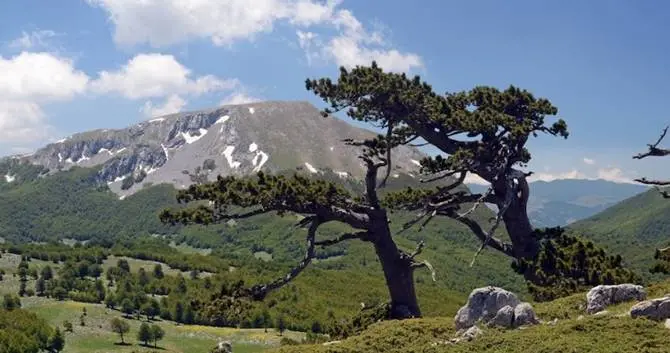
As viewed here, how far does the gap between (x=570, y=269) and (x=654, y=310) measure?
51.1 feet

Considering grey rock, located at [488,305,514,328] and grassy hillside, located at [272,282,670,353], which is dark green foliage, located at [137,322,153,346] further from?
grey rock, located at [488,305,514,328]

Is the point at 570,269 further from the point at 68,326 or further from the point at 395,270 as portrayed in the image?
the point at 68,326

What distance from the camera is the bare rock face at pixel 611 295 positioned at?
77.3 feet

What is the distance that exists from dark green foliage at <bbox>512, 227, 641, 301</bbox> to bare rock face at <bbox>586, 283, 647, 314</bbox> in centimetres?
1005

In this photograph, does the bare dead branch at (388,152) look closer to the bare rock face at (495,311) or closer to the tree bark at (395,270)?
the tree bark at (395,270)

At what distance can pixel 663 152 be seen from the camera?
24.7m

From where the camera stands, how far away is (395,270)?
3428 centimetres

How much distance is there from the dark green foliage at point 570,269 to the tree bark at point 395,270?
7.37 metres

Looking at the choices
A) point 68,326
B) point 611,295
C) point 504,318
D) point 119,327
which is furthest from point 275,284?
point 68,326

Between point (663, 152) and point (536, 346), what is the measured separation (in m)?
10.9

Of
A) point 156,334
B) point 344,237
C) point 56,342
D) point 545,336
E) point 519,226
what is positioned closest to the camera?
point 545,336

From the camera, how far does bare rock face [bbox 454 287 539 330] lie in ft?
73.7

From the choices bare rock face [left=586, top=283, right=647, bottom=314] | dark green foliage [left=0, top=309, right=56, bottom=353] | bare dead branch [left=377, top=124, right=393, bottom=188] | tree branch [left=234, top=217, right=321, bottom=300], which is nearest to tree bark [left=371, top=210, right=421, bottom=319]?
bare dead branch [left=377, top=124, right=393, bottom=188]

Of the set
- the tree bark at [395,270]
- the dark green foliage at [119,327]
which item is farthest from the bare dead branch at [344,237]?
the dark green foliage at [119,327]
